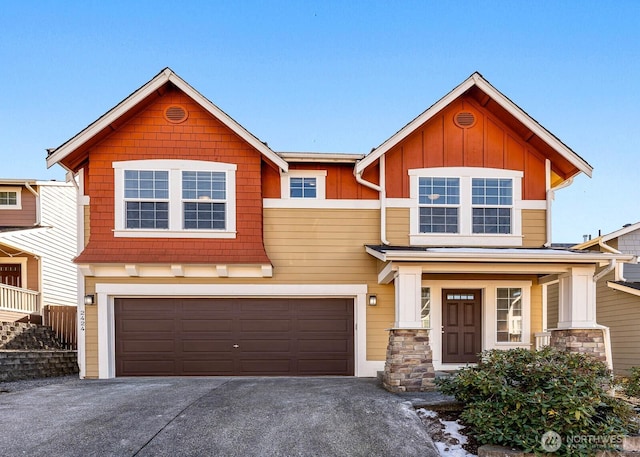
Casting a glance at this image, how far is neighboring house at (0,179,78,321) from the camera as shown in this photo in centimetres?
1384

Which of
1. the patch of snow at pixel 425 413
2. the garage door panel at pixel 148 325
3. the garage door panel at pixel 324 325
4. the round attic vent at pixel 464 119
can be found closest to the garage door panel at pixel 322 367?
the garage door panel at pixel 324 325

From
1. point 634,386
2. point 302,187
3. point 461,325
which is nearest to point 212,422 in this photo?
point 302,187

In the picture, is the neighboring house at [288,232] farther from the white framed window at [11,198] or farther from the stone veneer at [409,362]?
the white framed window at [11,198]

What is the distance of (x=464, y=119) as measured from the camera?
10.3 m

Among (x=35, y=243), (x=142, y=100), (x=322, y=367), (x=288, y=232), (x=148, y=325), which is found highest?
(x=142, y=100)

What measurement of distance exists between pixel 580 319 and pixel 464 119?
17.4 ft

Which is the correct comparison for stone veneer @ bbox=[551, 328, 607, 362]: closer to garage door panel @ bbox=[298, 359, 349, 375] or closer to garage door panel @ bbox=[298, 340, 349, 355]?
garage door panel @ bbox=[298, 340, 349, 355]

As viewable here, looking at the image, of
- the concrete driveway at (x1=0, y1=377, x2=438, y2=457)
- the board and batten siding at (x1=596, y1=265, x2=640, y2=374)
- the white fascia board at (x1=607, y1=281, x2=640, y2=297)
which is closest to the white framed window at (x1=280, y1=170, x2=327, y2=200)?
the concrete driveway at (x1=0, y1=377, x2=438, y2=457)

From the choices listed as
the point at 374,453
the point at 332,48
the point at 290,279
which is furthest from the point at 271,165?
the point at 332,48

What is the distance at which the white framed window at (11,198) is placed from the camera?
1476 centimetres

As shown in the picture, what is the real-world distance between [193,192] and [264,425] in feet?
19.3

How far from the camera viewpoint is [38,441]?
521cm

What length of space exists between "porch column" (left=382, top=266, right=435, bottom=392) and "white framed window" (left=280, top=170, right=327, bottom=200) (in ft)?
10.4

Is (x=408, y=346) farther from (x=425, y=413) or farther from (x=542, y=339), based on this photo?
(x=542, y=339)
